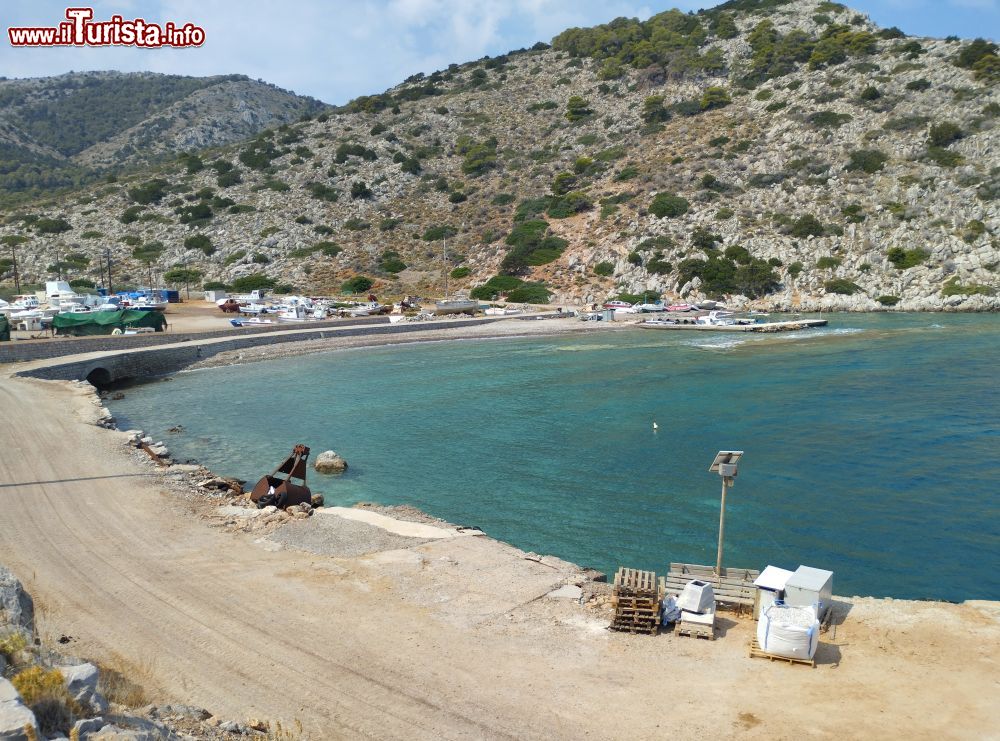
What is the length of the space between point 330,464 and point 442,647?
569 inches

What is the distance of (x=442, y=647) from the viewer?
11516 millimetres

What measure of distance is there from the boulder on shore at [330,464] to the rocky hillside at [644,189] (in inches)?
2273

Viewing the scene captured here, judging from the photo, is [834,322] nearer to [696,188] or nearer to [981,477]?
[696,188]

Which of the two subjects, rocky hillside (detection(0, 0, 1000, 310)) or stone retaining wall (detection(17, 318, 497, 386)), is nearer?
stone retaining wall (detection(17, 318, 497, 386))

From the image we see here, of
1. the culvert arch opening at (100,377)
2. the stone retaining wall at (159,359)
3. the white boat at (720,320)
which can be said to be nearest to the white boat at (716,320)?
the white boat at (720,320)

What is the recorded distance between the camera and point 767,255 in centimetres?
8050

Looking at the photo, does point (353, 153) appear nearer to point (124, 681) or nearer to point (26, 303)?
point (26, 303)

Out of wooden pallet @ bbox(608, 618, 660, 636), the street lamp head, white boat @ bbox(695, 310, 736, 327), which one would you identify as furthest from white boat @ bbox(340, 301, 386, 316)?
wooden pallet @ bbox(608, 618, 660, 636)

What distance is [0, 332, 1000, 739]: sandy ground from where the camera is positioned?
9633 millimetres

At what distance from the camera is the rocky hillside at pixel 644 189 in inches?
3098

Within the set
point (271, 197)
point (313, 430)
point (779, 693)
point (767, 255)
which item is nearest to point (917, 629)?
point (779, 693)

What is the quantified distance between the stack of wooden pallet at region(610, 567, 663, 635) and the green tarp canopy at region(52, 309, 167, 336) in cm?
4917

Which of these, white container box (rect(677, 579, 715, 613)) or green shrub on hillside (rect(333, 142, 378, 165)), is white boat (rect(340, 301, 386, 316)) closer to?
green shrub on hillside (rect(333, 142, 378, 165))

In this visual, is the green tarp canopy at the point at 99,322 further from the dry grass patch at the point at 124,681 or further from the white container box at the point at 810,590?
the white container box at the point at 810,590
